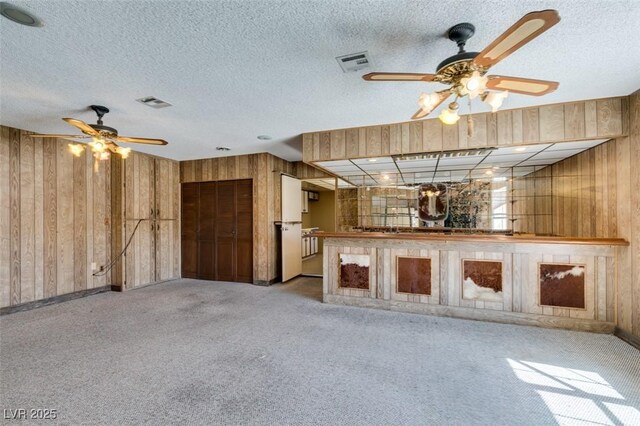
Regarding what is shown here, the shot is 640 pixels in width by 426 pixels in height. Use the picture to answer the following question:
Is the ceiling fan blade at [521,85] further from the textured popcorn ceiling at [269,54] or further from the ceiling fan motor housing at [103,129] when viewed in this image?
the ceiling fan motor housing at [103,129]

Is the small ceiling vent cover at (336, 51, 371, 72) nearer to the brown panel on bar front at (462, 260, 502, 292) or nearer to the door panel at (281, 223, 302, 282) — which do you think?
the brown panel on bar front at (462, 260, 502, 292)

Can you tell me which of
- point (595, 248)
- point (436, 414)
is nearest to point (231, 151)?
point (436, 414)

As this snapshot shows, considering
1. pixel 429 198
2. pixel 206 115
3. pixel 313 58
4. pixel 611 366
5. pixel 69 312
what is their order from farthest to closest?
1. pixel 429 198
2. pixel 69 312
3. pixel 206 115
4. pixel 611 366
5. pixel 313 58

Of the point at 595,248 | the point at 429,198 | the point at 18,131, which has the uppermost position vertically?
the point at 18,131

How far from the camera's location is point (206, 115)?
11.6ft

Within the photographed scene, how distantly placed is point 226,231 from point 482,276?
187 inches

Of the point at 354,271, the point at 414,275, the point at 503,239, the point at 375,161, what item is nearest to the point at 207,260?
the point at 354,271

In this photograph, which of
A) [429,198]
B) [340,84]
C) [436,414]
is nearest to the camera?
[436,414]

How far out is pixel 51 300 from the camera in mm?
4332

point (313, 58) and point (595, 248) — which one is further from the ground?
point (313, 58)

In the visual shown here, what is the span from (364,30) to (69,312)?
16.7 feet

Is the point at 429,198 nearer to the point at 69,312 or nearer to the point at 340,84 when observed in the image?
the point at 340,84

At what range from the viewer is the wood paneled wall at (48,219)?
3.91m

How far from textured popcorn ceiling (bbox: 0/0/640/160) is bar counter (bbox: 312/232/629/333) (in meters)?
1.72
